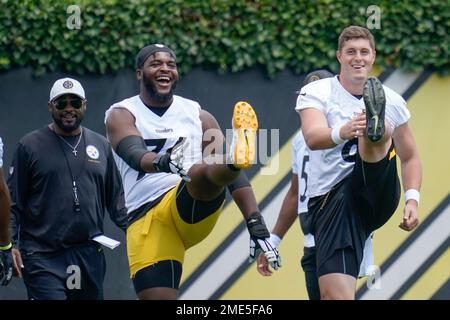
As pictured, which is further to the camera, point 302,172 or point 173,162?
point 302,172

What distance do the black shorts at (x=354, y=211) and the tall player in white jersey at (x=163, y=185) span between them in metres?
0.45

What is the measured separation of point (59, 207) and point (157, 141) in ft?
2.96

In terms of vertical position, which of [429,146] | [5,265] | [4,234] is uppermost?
[429,146]

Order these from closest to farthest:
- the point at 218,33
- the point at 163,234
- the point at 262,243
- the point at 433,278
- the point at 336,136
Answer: the point at 336,136
the point at 262,243
the point at 163,234
the point at 218,33
the point at 433,278

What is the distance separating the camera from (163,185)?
861 cm

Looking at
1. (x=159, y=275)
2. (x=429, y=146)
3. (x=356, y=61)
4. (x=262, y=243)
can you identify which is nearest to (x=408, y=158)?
(x=356, y=61)

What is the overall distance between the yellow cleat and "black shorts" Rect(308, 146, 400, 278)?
66cm

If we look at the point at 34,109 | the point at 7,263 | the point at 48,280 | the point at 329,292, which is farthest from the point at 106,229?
the point at 329,292

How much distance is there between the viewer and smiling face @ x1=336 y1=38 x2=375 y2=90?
8.17 m

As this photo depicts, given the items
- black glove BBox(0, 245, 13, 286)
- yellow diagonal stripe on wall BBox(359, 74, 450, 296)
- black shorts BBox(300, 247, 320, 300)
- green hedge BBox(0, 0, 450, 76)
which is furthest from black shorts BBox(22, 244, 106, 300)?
yellow diagonal stripe on wall BBox(359, 74, 450, 296)

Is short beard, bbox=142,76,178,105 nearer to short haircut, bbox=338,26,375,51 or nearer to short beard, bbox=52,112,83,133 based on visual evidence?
short beard, bbox=52,112,83,133

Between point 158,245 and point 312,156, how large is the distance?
1.11 m

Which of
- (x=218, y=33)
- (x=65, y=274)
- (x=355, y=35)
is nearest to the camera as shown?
(x=355, y=35)

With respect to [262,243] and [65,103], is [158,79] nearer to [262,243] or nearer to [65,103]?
[65,103]
